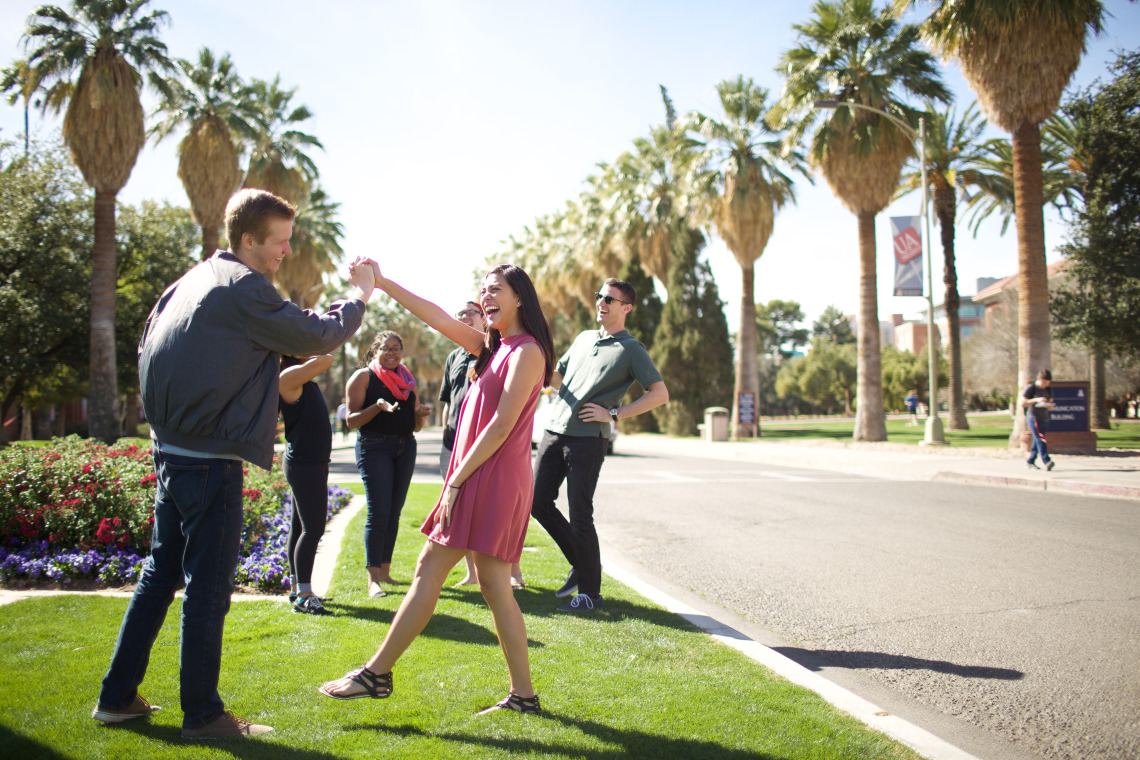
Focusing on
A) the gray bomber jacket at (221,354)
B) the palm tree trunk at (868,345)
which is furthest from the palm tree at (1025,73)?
the gray bomber jacket at (221,354)

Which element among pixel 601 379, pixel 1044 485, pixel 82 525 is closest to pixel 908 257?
pixel 1044 485

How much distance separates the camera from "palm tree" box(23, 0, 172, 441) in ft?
63.2

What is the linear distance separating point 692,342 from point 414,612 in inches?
1214

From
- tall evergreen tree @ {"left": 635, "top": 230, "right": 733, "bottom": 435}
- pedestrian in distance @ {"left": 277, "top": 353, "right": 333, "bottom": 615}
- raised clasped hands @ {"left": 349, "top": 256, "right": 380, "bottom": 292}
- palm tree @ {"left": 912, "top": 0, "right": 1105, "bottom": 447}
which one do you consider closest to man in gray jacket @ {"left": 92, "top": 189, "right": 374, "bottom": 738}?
raised clasped hands @ {"left": 349, "top": 256, "right": 380, "bottom": 292}

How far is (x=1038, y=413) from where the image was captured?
45.5ft

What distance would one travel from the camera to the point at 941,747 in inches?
112

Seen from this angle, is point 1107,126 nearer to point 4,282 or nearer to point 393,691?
point 393,691

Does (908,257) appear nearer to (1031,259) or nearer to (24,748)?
(1031,259)

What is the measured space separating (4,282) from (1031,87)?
27.6 m

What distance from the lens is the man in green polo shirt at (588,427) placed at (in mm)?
4828

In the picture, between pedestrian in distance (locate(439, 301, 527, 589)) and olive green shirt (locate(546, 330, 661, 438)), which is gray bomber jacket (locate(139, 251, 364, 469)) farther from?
pedestrian in distance (locate(439, 301, 527, 589))

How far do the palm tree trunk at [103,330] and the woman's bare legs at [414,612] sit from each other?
1914 centimetres

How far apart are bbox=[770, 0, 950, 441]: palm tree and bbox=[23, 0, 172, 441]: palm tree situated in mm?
18428

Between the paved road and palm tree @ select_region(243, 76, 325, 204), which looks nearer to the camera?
the paved road
